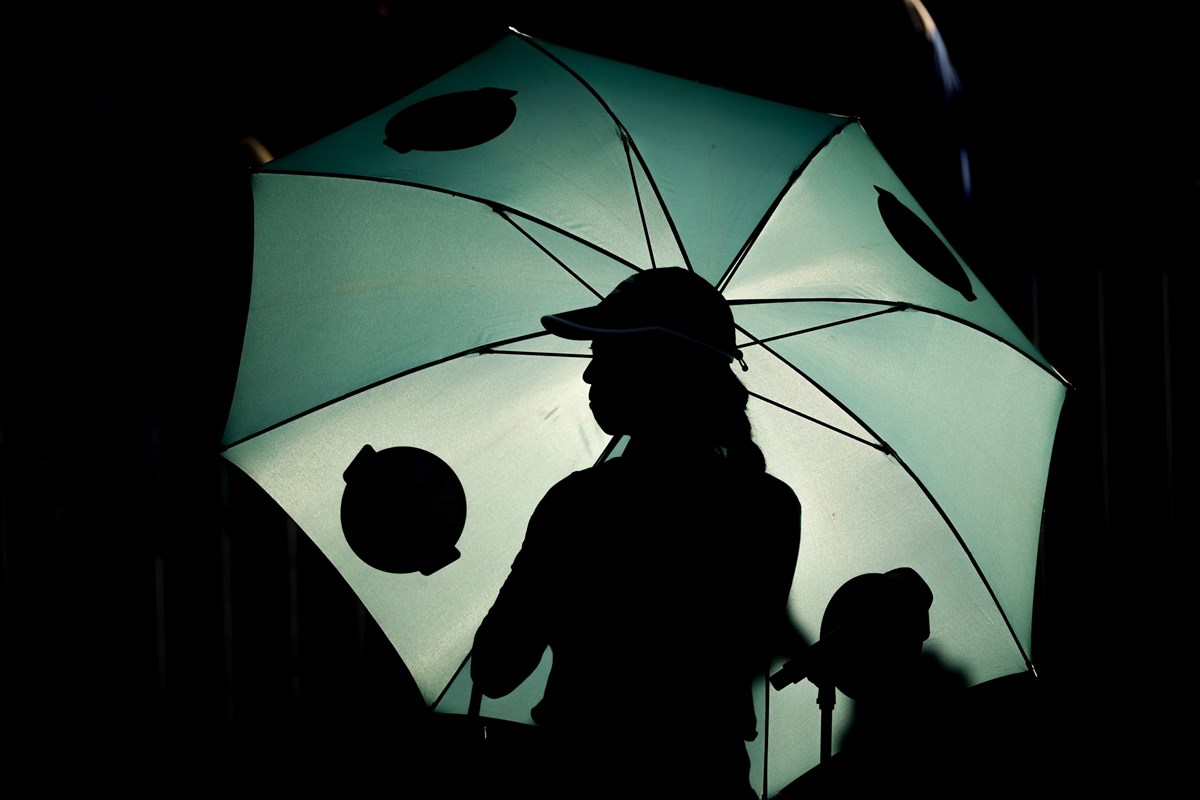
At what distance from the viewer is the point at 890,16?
3.05m

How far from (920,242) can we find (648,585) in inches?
32.6

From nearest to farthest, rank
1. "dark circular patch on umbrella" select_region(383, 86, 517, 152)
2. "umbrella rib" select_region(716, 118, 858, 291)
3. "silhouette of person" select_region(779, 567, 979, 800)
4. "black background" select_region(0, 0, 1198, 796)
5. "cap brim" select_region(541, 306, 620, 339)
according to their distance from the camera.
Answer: "cap brim" select_region(541, 306, 620, 339), "silhouette of person" select_region(779, 567, 979, 800), "umbrella rib" select_region(716, 118, 858, 291), "dark circular patch on umbrella" select_region(383, 86, 517, 152), "black background" select_region(0, 0, 1198, 796)

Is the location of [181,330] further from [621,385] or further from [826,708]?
[826,708]

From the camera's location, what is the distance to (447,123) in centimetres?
162

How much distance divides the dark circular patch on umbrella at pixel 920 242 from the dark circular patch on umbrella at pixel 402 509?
1.00 meters

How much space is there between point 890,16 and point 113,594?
381cm

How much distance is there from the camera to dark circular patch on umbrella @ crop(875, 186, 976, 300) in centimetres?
157

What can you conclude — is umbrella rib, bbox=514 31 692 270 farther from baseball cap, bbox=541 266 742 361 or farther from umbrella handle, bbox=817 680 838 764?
umbrella handle, bbox=817 680 838 764

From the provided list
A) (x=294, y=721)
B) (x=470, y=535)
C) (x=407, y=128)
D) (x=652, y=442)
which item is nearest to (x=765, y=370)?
Answer: (x=652, y=442)

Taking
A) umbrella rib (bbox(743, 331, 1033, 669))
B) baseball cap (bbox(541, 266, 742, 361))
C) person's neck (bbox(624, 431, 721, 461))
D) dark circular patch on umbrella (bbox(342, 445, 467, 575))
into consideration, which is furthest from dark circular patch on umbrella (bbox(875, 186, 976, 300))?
dark circular patch on umbrella (bbox(342, 445, 467, 575))

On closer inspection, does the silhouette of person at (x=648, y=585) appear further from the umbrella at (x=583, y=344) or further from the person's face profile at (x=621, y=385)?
the umbrella at (x=583, y=344)

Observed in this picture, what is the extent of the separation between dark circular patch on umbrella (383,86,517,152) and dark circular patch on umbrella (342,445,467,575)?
24.0 inches

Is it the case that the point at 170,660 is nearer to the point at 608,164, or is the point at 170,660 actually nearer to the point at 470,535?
the point at 470,535

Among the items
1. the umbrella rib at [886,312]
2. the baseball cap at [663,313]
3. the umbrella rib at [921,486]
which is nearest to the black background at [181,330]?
the umbrella rib at [886,312]
